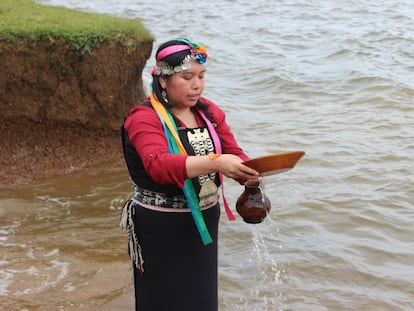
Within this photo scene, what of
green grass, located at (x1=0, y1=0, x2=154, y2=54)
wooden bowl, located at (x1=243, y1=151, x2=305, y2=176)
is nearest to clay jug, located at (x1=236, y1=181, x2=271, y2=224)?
wooden bowl, located at (x1=243, y1=151, x2=305, y2=176)

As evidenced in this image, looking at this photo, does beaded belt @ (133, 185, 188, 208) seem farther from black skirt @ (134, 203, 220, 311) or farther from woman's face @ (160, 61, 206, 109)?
woman's face @ (160, 61, 206, 109)

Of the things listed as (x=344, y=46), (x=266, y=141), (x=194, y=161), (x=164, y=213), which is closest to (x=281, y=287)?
(x=164, y=213)

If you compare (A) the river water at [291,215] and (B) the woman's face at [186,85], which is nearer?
(B) the woman's face at [186,85]

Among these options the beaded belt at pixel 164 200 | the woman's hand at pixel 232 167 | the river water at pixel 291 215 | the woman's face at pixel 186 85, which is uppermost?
the woman's face at pixel 186 85

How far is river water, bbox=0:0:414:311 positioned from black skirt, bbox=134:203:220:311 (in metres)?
1.28

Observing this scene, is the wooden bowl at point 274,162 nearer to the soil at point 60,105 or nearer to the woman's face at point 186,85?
the woman's face at point 186,85

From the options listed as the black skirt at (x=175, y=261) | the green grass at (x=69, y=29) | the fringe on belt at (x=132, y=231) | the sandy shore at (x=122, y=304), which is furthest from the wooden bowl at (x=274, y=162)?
the green grass at (x=69, y=29)

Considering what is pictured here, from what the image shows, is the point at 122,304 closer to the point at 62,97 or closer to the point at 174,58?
the point at 174,58

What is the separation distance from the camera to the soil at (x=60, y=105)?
5.47m

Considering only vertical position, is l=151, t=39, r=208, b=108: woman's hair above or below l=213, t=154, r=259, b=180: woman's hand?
above

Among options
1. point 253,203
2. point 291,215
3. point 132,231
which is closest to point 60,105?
point 291,215

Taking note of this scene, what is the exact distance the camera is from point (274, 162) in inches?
94.0

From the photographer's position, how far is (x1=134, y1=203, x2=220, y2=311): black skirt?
2.67 m

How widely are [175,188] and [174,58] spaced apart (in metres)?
0.54
